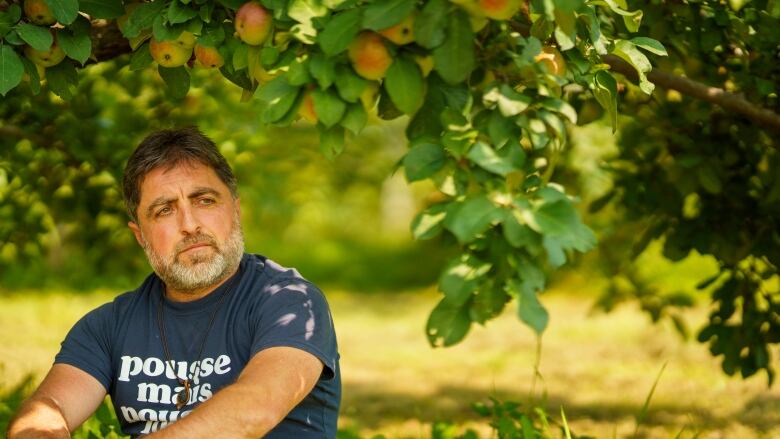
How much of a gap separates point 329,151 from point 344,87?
0.11 meters

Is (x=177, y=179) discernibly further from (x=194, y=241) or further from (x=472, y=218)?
(x=472, y=218)

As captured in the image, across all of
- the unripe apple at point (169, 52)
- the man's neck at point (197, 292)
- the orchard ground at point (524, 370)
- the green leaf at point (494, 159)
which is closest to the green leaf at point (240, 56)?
the unripe apple at point (169, 52)

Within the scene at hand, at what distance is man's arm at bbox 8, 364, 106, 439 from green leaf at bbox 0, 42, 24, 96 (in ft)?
2.46

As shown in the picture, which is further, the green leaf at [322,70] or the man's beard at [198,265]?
the man's beard at [198,265]

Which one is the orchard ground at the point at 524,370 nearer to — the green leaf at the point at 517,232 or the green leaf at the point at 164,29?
the green leaf at the point at 164,29

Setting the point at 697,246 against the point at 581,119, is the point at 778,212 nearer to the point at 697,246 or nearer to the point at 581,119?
the point at 697,246

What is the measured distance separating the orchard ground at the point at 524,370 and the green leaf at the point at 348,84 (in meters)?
2.15

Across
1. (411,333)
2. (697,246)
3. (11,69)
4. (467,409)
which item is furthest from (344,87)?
(411,333)

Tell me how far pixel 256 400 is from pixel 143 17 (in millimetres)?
789

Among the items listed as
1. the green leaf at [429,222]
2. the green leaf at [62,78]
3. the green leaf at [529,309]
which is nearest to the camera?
the green leaf at [529,309]

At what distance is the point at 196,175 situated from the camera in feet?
8.29

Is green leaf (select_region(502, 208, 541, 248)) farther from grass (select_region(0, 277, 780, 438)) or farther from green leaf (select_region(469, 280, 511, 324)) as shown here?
grass (select_region(0, 277, 780, 438))

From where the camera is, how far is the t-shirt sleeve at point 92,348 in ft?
8.20

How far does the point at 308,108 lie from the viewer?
69.7 inches
